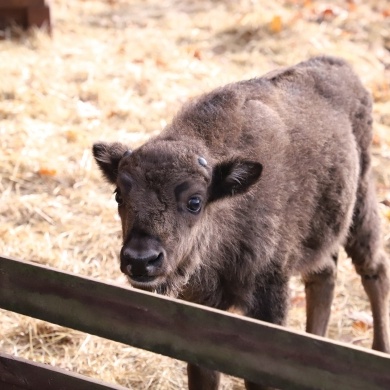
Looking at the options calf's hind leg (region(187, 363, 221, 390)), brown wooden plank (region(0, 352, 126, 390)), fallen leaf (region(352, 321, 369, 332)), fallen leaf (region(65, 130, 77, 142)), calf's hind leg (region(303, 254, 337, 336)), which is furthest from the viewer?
fallen leaf (region(65, 130, 77, 142))

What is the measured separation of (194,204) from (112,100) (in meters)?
5.61

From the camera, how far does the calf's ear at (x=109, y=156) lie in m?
4.73

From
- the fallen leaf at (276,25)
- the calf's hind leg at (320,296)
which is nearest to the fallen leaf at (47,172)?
the calf's hind leg at (320,296)

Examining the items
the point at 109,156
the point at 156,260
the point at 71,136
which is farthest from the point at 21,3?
the point at 156,260

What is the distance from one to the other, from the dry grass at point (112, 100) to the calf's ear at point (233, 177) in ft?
5.56

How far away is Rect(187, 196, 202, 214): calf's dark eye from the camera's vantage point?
435 cm

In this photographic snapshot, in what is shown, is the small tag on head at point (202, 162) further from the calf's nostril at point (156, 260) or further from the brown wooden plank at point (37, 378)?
A: the brown wooden plank at point (37, 378)

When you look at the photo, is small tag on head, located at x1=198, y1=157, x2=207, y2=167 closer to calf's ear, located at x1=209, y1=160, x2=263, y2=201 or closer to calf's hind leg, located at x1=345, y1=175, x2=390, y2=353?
calf's ear, located at x1=209, y1=160, x2=263, y2=201

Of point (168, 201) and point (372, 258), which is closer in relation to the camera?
point (168, 201)

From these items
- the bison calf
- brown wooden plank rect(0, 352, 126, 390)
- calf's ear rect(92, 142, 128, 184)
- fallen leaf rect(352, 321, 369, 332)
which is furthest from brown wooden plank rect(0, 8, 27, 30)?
brown wooden plank rect(0, 352, 126, 390)

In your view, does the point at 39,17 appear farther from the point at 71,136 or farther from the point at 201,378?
the point at 201,378

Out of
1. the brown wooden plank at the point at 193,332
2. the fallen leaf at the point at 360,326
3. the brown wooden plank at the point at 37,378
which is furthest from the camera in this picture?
the fallen leaf at the point at 360,326

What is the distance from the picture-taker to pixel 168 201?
Result: 4230 mm

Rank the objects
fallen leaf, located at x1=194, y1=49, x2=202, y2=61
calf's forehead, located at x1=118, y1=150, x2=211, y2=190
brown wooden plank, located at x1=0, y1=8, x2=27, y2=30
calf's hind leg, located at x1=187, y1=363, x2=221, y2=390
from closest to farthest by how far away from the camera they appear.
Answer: calf's forehead, located at x1=118, y1=150, x2=211, y2=190 < calf's hind leg, located at x1=187, y1=363, x2=221, y2=390 < fallen leaf, located at x1=194, y1=49, x2=202, y2=61 < brown wooden plank, located at x1=0, y1=8, x2=27, y2=30
